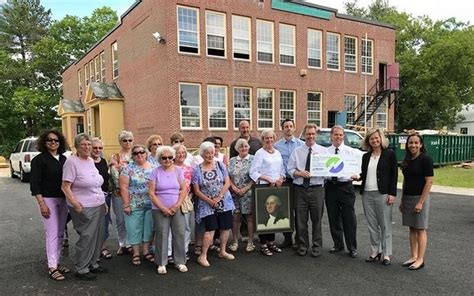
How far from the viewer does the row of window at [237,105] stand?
20.5m

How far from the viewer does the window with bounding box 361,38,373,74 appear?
26784 mm

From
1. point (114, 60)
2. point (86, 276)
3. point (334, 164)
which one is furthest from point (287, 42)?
point (86, 276)

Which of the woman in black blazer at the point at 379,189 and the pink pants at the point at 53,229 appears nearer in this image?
the pink pants at the point at 53,229

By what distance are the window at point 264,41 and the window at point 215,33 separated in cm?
238

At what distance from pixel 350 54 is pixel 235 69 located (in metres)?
9.25

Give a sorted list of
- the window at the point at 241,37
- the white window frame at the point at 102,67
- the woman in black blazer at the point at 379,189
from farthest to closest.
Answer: the white window frame at the point at 102,67 → the window at the point at 241,37 → the woman in black blazer at the point at 379,189

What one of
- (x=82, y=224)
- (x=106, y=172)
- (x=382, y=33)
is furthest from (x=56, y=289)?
(x=382, y=33)

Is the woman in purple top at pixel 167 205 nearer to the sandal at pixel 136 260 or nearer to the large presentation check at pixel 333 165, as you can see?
the sandal at pixel 136 260

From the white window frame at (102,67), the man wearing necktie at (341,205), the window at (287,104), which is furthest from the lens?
the white window frame at (102,67)

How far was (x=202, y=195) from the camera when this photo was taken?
5195 millimetres

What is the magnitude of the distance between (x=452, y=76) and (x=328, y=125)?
20154 mm

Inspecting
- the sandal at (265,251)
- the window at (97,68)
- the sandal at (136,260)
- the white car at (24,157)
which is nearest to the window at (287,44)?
the white car at (24,157)

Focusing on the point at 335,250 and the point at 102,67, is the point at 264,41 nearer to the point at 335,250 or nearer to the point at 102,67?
the point at 102,67

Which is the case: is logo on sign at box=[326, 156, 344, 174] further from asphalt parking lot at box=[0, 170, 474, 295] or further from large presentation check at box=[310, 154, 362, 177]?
asphalt parking lot at box=[0, 170, 474, 295]
